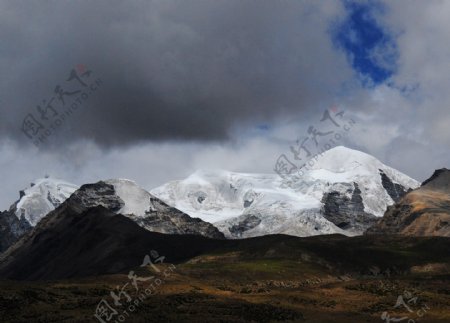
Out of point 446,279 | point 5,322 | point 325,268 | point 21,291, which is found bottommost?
point 5,322

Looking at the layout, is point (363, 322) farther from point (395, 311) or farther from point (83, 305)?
point (83, 305)

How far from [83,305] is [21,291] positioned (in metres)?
7.48

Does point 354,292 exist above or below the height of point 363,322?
above

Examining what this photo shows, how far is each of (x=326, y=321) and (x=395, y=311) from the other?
1139 cm

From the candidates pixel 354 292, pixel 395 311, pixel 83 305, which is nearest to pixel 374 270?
pixel 354 292

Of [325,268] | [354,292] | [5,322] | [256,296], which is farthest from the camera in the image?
[325,268]

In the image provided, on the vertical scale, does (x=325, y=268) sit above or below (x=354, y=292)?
above

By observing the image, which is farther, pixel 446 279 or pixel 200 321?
pixel 446 279

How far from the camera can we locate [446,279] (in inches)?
4904

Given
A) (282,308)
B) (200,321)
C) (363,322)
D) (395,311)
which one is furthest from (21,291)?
(395,311)

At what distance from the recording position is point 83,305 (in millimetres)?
66000

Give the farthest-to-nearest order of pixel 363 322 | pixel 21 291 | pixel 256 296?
pixel 256 296
pixel 21 291
pixel 363 322

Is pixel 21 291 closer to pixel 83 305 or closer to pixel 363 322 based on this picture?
pixel 83 305

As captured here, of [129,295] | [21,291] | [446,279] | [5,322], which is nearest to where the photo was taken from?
[5,322]
